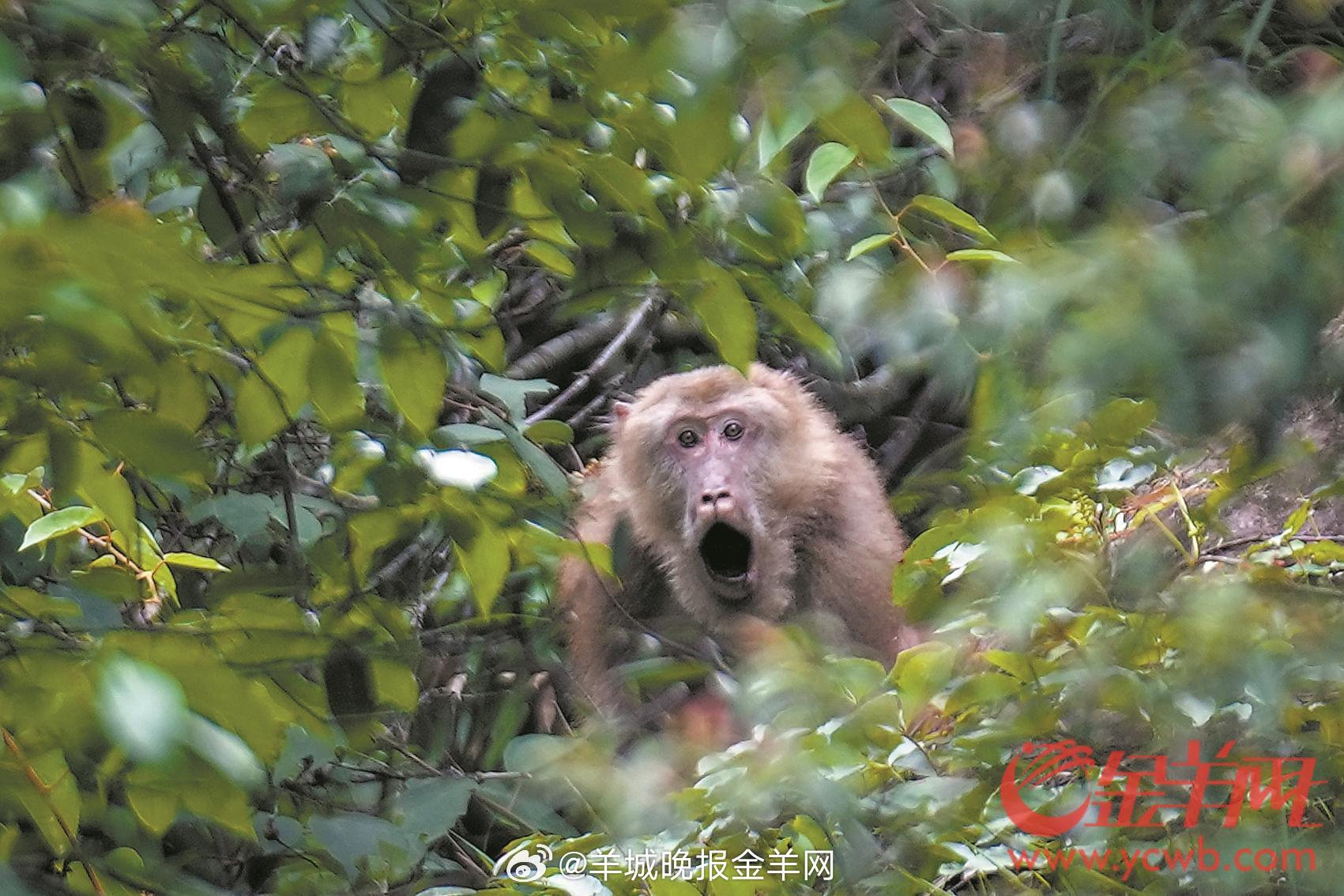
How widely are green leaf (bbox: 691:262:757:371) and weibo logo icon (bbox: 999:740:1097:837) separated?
685mm

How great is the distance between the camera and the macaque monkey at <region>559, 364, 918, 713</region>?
439 cm

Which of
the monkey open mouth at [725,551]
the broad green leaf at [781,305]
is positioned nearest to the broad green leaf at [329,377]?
the broad green leaf at [781,305]

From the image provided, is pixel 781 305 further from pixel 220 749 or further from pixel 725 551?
pixel 725 551

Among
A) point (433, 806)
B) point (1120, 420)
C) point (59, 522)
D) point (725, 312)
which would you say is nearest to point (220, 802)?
point (59, 522)

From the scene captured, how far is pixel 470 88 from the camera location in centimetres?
191

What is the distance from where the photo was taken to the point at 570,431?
9.28 ft

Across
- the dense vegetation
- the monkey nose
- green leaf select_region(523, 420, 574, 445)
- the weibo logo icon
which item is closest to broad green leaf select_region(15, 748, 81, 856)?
the dense vegetation

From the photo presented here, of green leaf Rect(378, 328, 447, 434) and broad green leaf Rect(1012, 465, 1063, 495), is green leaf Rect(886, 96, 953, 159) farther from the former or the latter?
green leaf Rect(378, 328, 447, 434)

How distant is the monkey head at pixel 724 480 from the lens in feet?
14.4

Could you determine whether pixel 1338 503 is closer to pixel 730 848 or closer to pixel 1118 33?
pixel 1118 33

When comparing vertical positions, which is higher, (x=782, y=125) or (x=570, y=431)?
(x=782, y=125)

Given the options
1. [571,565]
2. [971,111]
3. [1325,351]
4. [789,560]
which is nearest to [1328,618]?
[1325,351]

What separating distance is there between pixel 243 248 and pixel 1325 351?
5.80 ft

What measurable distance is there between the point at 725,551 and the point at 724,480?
0.22m
